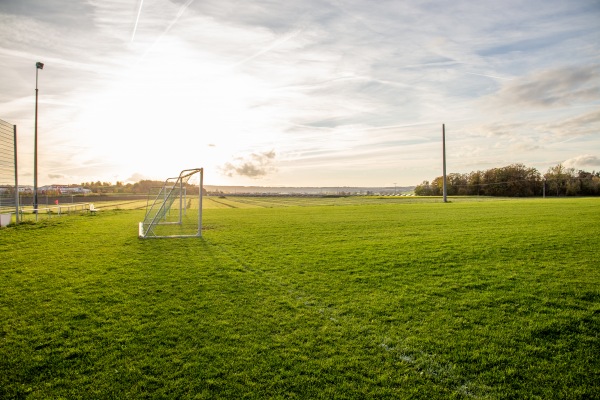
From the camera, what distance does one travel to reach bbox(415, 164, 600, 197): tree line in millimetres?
64875

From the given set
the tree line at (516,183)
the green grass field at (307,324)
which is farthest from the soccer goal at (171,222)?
the tree line at (516,183)

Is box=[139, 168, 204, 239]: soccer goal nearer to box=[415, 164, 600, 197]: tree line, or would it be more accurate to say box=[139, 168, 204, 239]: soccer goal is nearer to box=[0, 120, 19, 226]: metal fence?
box=[0, 120, 19, 226]: metal fence

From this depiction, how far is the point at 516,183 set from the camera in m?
71.9

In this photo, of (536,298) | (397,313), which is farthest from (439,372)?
(536,298)

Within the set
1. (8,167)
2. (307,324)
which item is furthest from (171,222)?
(307,324)

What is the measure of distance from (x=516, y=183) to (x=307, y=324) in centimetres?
8051

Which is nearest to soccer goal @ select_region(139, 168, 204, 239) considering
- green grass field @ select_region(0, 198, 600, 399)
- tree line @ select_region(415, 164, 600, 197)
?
green grass field @ select_region(0, 198, 600, 399)

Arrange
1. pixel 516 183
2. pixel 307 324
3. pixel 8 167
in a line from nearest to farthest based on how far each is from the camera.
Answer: pixel 307 324, pixel 8 167, pixel 516 183

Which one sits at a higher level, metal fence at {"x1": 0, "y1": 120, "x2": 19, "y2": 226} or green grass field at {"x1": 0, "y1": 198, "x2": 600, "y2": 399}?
metal fence at {"x1": 0, "y1": 120, "x2": 19, "y2": 226}

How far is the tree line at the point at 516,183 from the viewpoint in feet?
213

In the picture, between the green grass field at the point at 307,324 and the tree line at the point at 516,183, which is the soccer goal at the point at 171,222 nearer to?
the green grass field at the point at 307,324

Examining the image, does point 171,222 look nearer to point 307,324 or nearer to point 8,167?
point 8,167

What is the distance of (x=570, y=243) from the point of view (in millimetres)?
10758

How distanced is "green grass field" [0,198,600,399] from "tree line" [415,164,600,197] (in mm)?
67752
